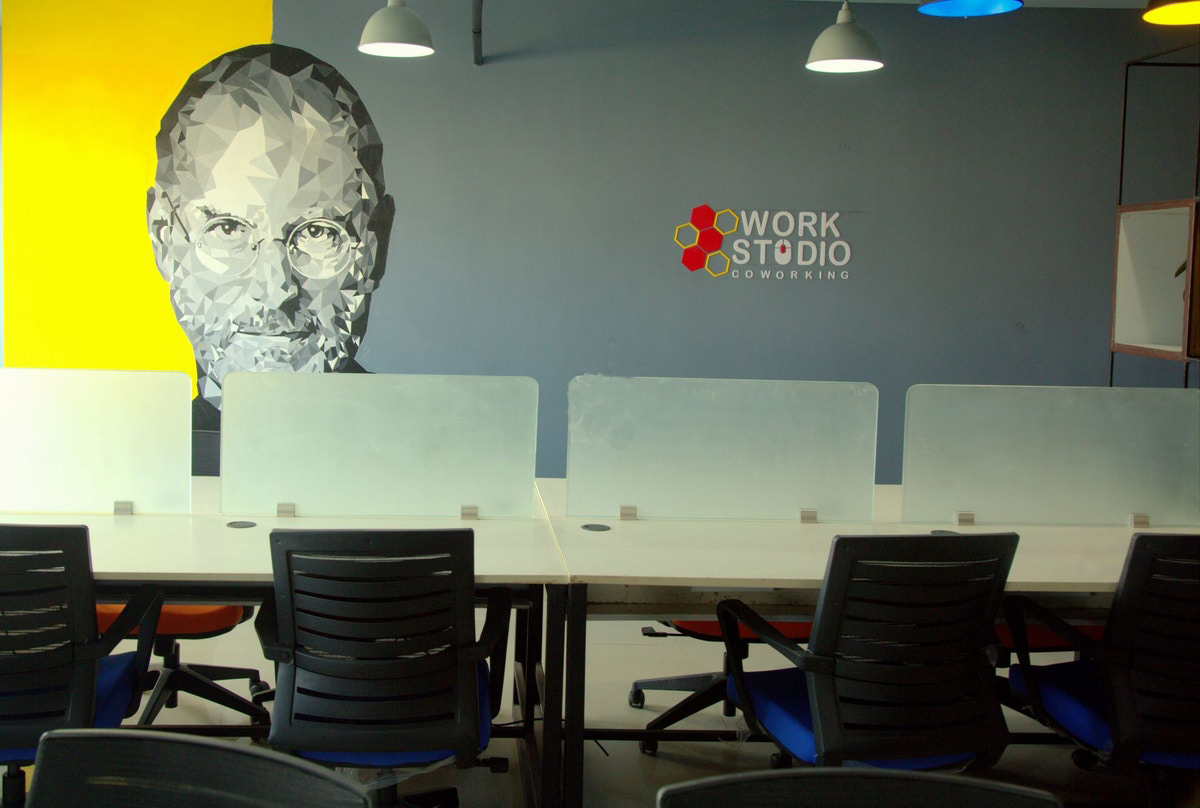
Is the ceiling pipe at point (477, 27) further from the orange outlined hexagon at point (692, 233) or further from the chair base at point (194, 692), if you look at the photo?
the chair base at point (194, 692)

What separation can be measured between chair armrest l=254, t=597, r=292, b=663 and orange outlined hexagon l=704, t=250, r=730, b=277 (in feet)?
11.0

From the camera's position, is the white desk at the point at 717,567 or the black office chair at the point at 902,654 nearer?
the black office chair at the point at 902,654

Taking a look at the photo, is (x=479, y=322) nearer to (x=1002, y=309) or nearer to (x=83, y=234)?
(x=83, y=234)

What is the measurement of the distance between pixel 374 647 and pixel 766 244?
3636 millimetres

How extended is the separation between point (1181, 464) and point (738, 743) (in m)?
1.64

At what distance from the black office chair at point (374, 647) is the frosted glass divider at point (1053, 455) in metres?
1.58

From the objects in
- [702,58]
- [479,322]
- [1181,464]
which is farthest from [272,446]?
[702,58]

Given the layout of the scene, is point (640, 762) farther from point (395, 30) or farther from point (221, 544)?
point (395, 30)

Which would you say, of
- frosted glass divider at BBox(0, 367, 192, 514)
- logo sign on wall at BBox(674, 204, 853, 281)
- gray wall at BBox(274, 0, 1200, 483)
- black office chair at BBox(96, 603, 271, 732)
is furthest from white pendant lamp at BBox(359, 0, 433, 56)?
black office chair at BBox(96, 603, 271, 732)

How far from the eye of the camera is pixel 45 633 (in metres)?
2.30

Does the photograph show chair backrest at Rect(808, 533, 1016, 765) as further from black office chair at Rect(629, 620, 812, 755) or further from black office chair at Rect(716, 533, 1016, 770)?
black office chair at Rect(629, 620, 812, 755)

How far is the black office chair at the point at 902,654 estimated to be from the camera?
2.32 m

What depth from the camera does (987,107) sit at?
213 inches

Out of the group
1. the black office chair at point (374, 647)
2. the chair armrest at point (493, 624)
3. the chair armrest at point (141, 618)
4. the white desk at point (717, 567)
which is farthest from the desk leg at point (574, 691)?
the chair armrest at point (141, 618)
